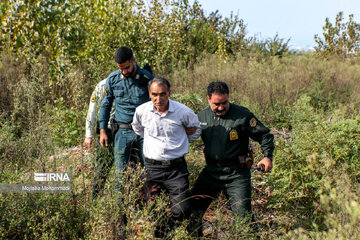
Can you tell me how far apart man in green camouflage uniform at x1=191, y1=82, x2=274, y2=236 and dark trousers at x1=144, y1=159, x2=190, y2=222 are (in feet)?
0.54

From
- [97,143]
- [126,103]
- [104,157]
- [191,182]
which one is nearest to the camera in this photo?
[104,157]

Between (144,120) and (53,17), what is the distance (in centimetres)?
557

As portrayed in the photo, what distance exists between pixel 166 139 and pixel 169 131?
3.6 inches

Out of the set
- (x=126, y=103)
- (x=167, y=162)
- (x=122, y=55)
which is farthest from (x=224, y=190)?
(x=122, y=55)

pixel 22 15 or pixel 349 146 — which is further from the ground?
pixel 22 15

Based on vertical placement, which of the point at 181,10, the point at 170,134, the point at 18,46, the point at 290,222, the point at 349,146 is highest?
the point at 181,10

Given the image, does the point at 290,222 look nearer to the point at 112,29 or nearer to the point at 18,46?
the point at 112,29

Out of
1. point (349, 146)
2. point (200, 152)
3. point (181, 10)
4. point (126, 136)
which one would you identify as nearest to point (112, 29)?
point (181, 10)

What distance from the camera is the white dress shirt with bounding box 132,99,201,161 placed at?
11.4 feet

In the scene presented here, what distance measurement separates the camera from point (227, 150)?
340 centimetres

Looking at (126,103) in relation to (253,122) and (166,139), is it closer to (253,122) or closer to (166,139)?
(166,139)

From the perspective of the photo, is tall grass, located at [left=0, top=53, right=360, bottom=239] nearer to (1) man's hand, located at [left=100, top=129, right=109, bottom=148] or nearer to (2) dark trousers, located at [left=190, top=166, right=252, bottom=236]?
(2) dark trousers, located at [left=190, top=166, right=252, bottom=236]

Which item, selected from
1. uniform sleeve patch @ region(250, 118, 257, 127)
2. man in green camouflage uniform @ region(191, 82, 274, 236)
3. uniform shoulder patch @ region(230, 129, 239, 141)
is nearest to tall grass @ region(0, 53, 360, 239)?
man in green camouflage uniform @ region(191, 82, 274, 236)

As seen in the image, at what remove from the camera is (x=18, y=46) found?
8.08 m
